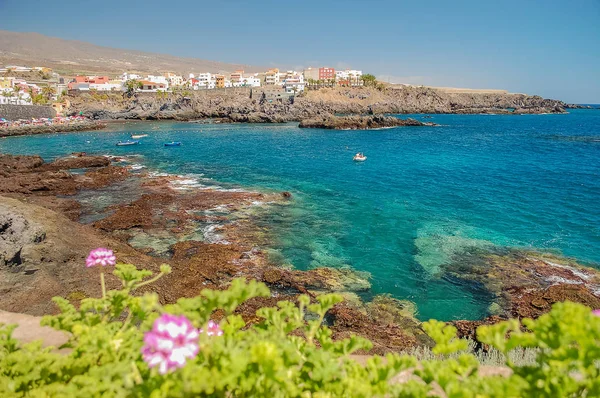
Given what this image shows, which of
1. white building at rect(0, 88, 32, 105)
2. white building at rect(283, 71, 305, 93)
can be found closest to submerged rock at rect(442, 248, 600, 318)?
white building at rect(0, 88, 32, 105)

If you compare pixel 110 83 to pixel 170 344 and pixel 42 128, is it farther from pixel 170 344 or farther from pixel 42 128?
pixel 170 344

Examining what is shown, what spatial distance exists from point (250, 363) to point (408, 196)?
28.0 m

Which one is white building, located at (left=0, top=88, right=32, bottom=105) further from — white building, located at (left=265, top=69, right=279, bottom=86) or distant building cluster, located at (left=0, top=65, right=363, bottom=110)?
white building, located at (left=265, top=69, right=279, bottom=86)

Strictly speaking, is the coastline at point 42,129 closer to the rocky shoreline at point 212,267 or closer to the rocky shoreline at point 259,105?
the rocky shoreline at point 259,105

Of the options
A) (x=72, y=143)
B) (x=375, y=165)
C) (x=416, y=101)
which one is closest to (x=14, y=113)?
(x=72, y=143)

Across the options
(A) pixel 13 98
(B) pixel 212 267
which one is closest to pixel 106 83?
(A) pixel 13 98

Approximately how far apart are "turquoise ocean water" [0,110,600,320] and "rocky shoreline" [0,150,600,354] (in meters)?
1.16

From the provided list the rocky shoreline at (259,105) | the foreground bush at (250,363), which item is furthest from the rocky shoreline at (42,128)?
the foreground bush at (250,363)

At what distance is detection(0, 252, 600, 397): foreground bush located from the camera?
2674 mm

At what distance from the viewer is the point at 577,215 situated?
2436cm

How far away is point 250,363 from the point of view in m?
3.07

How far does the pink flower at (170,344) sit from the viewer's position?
2.49 metres

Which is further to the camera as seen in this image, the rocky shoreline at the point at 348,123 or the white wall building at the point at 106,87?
the white wall building at the point at 106,87

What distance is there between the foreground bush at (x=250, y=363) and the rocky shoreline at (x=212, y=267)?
267 inches
